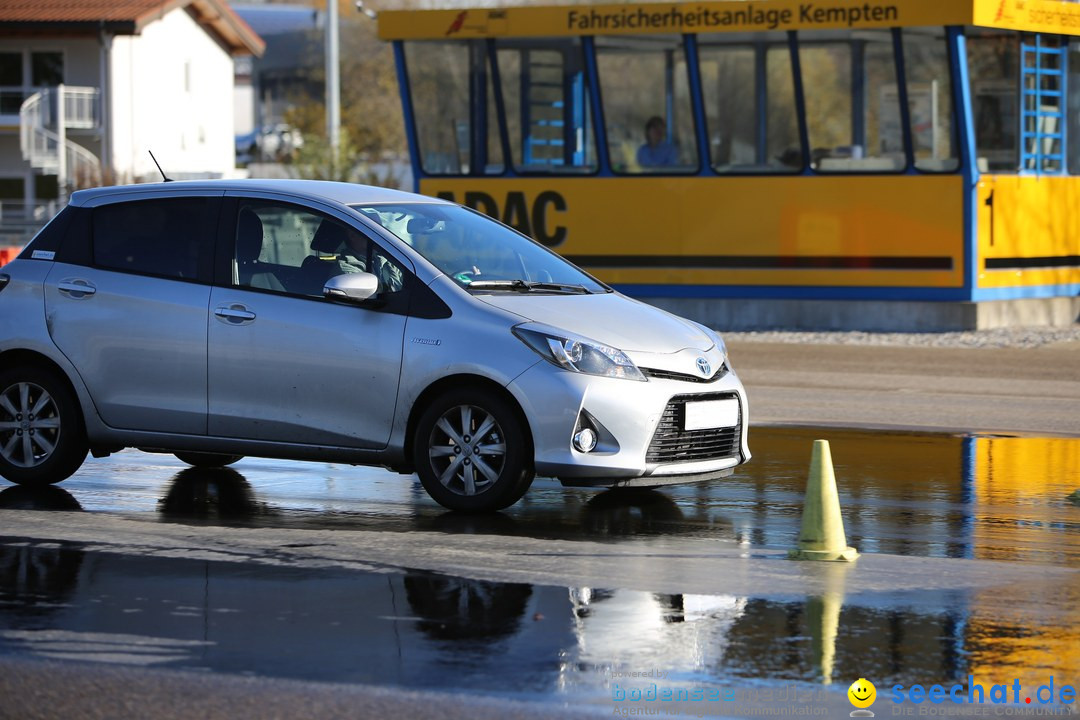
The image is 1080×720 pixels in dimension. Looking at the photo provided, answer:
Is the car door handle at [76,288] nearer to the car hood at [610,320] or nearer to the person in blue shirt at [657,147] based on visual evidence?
the car hood at [610,320]

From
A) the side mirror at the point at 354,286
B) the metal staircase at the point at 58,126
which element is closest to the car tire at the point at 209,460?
the side mirror at the point at 354,286

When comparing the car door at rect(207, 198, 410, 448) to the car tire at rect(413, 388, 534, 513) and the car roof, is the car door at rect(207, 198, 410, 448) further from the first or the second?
the car tire at rect(413, 388, 534, 513)

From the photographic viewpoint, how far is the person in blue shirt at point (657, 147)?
21.7 meters

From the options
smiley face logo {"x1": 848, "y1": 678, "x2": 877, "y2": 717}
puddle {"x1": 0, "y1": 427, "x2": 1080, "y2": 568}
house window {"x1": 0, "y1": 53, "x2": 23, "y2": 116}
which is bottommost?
smiley face logo {"x1": 848, "y1": 678, "x2": 877, "y2": 717}

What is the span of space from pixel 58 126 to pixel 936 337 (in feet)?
138

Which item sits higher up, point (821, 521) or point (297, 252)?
point (297, 252)

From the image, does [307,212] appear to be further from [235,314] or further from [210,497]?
[210,497]

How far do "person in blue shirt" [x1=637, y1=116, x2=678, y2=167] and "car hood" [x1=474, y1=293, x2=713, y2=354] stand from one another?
487 inches

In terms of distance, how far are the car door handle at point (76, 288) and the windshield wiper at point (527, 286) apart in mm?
2057

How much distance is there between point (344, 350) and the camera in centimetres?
907

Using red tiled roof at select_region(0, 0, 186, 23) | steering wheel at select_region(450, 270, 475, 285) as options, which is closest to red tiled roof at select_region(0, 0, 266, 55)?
red tiled roof at select_region(0, 0, 186, 23)

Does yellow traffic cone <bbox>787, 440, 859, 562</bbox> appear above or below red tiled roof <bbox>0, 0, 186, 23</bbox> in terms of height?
below

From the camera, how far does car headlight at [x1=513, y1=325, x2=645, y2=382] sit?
28.5 feet

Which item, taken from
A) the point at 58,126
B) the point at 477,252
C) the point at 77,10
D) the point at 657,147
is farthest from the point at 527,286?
the point at 77,10
